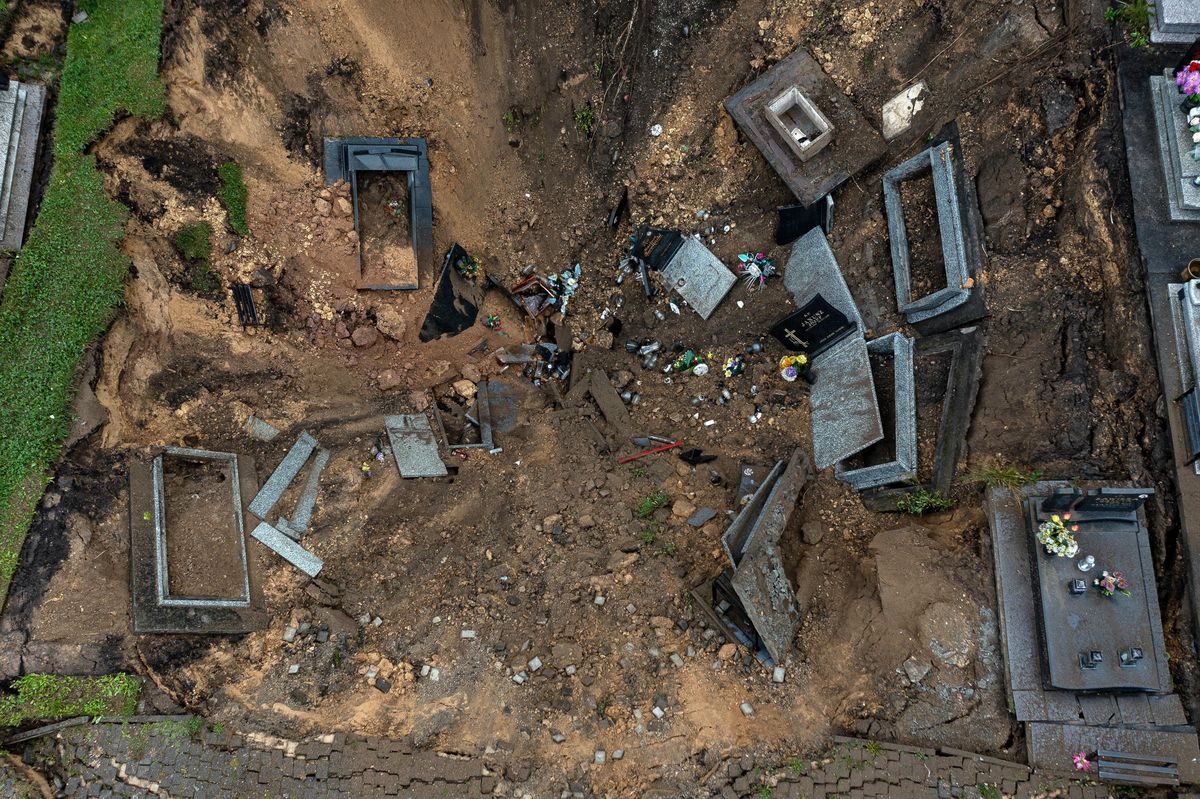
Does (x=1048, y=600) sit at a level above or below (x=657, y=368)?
below

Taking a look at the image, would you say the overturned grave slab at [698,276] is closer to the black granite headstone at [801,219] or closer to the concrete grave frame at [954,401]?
the black granite headstone at [801,219]

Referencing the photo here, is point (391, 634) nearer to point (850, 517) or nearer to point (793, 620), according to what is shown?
point (793, 620)

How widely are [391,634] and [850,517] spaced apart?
5.16 meters

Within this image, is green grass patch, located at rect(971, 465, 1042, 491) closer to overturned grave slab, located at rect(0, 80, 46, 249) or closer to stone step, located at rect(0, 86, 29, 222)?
overturned grave slab, located at rect(0, 80, 46, 249)

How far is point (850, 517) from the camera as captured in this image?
21.9ft

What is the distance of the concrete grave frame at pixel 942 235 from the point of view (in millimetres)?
6441

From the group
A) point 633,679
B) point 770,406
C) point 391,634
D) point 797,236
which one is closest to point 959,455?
point 770,406

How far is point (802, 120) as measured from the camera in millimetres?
7605

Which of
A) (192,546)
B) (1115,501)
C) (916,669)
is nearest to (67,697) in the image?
(192,546)

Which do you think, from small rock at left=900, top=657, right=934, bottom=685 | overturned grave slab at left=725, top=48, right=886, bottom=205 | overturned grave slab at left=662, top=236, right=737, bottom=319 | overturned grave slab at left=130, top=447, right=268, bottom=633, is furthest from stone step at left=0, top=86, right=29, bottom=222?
small rock at left=900, top=657, right=934, bottom=685

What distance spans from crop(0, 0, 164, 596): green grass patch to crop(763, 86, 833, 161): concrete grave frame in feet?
23.9

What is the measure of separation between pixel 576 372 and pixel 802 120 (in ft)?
14.2

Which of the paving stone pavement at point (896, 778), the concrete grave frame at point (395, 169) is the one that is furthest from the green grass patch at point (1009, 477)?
the concrete grave frame at point (395, 169)

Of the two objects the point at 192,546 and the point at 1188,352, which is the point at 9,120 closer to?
the point at 192,546
